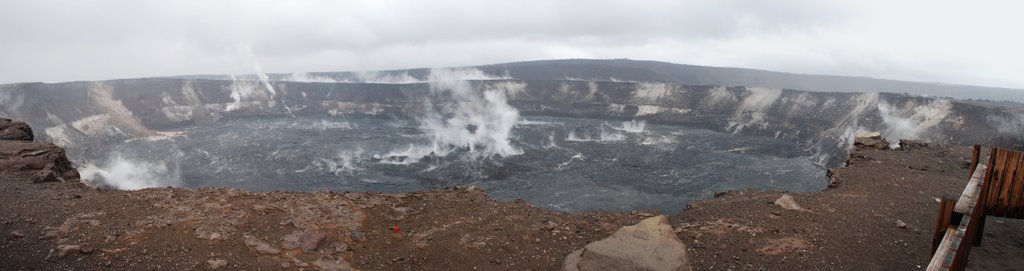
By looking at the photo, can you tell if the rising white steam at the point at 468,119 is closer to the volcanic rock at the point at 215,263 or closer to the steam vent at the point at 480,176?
the steam vent at the point at 480,176

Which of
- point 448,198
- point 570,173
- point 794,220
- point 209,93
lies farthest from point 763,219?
point 209,93

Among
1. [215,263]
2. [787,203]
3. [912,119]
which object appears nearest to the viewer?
[215,263]

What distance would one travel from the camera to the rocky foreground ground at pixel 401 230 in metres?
10.2

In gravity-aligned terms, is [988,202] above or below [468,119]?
above

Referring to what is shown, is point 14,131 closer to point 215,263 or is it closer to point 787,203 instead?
point 215,263

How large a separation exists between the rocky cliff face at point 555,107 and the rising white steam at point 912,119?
4.9 inches

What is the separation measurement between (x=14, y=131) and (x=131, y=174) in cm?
2720

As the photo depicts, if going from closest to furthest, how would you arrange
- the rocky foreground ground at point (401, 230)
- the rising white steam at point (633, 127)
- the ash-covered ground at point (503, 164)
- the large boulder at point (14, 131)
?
the rocky foreground ground at point (401, 230) < the large boulder at point (14, 131) < the ash-covered ground at point (503, 164) < the rising white steam at point (633, 127)

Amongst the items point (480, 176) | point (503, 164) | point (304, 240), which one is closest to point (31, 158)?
point (304, 240)

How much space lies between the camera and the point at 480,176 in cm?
4009

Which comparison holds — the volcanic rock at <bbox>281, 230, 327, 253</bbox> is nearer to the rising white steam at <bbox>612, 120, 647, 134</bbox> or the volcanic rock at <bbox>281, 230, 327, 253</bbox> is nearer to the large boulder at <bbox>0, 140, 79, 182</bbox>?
the large boulder at <bbox>0, 140, 79, 182</bbox>

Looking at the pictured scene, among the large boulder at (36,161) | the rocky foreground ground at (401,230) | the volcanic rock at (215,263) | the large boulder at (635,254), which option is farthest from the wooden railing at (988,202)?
the large boulder at (36,161)

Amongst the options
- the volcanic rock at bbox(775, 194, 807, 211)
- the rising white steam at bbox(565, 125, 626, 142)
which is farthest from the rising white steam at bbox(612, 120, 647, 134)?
the volcanic rock at bbox(775, 194, 807, 211)

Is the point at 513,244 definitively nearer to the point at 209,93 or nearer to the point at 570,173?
the point at 570,173
